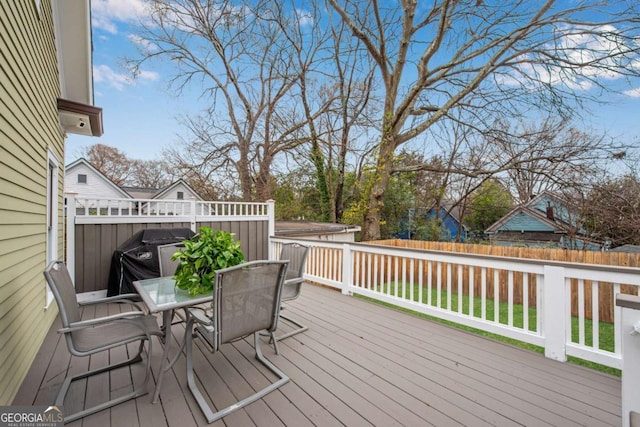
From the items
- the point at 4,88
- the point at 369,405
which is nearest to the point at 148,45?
the point at 4,88

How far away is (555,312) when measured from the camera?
2.44 metres

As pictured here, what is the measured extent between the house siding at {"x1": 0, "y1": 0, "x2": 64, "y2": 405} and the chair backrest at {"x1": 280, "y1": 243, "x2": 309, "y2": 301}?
2032mm

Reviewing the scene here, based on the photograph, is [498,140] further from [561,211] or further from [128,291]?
[128,291]

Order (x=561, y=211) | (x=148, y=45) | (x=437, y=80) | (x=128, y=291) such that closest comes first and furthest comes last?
(x=128, y=291) → (x=437, y=80) → (x=561, y=211) → (x=148, y=45)

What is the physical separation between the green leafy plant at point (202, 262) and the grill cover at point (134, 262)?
8.67 feet

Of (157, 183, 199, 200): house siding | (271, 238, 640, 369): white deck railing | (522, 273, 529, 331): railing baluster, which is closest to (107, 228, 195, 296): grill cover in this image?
(271, 238, 640, 369): white deck railing

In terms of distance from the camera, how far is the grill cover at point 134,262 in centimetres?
427

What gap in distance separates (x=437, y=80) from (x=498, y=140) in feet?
9.26

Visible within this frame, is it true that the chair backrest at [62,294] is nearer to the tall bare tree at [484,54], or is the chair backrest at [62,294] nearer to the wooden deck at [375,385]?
the wooden deck at [375,385]

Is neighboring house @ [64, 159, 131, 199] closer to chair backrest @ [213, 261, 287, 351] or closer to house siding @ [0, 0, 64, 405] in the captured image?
house siding @ [0, 0, 64, 405]

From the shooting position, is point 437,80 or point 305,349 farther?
point 437,80

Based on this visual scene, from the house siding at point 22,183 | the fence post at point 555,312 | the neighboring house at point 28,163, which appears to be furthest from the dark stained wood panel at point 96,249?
the fence post at point 555,312

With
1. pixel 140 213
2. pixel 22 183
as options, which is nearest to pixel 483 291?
pixel 22 183

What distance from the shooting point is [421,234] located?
1314 centimetres
